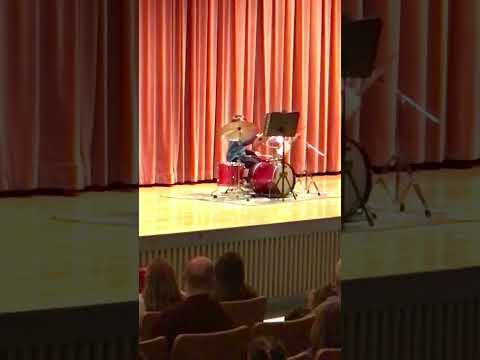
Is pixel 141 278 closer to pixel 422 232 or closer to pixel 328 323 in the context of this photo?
pixel 328 323

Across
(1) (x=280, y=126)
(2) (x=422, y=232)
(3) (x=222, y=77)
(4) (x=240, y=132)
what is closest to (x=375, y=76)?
(2) (x=422, y=232)

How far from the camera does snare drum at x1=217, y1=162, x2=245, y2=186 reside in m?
5.72

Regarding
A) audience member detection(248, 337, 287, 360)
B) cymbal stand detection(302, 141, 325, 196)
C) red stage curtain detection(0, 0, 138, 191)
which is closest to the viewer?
red stage curtain detection(0, 0, 138, 191)

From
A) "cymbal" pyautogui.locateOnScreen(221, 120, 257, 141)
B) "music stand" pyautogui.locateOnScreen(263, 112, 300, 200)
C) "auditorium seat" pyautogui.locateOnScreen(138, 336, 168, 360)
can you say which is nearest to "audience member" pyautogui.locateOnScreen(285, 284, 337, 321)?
"auditorium seat" pyautogui.locateOnScreen(138, 336, 168, 360)

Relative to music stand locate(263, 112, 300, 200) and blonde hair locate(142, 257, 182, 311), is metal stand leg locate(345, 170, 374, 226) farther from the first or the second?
music stand locate(263, 112, 300, 200)

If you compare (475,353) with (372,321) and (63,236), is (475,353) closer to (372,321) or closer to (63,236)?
(372,321)

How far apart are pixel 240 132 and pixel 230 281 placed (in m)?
4.98

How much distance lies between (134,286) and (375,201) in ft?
1.00

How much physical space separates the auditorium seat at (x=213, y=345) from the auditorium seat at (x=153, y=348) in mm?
10

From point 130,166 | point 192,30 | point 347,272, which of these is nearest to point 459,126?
point 347,272

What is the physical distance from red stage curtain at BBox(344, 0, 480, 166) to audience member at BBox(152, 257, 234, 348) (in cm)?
24

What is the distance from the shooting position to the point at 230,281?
2.62ft

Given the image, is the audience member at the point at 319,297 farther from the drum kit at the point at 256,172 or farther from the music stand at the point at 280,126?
the drum kit at the point at 256,172

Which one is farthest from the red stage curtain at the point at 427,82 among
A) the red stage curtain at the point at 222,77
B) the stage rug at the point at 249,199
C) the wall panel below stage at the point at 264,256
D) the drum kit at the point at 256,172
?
the red stage curtain at the point at 222,77
